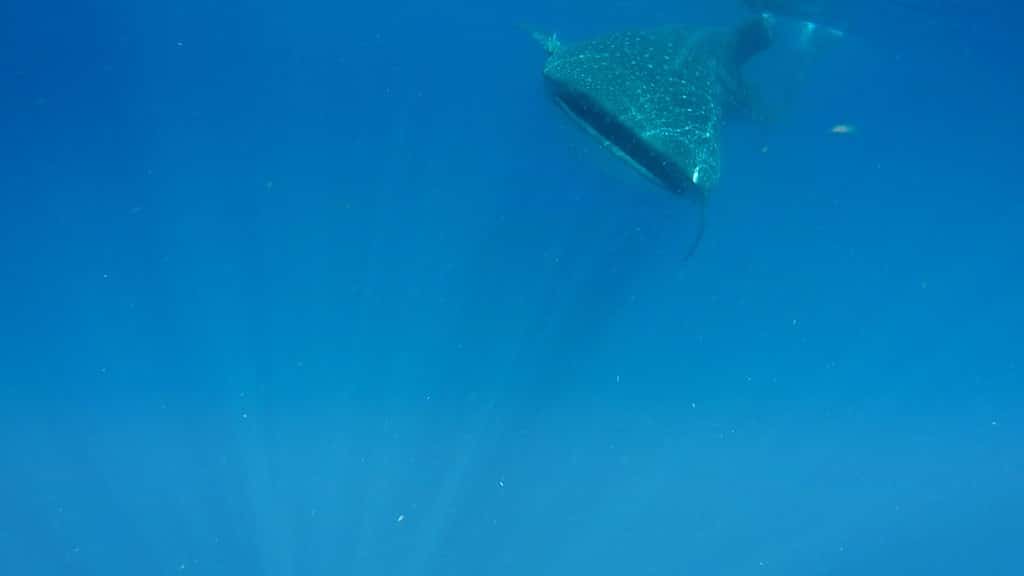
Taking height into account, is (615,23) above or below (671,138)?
below

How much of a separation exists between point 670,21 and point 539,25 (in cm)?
326

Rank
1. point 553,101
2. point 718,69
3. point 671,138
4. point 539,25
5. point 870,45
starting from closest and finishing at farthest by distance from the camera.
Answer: point 671,138
point 553,101
point 718,69
point 870,45
point 539,25

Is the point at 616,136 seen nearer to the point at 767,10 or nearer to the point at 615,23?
the point at 767,10

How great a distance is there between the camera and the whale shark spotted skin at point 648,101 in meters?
6.53

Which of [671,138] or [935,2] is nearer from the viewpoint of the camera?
[671,138]

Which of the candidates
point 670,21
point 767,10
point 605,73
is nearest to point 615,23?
point 670,21

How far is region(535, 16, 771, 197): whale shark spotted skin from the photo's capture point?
21.4ft

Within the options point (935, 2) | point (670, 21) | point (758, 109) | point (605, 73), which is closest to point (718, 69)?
point (758, 109)

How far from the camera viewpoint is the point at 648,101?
6828 mm

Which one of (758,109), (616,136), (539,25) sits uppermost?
(616,136)

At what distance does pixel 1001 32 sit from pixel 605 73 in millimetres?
10998

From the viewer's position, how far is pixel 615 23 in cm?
1572

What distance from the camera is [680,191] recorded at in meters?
6.84

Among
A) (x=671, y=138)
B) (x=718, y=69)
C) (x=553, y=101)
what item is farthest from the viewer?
(x=718, y=69)
